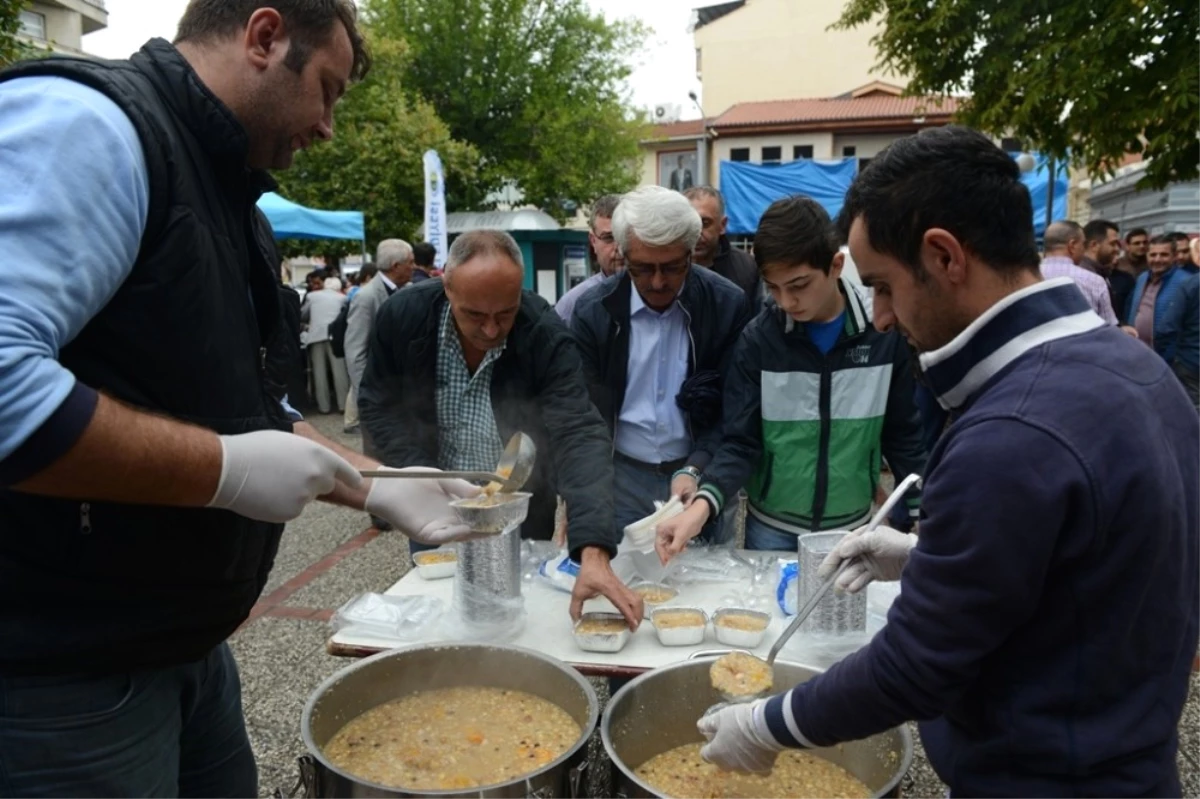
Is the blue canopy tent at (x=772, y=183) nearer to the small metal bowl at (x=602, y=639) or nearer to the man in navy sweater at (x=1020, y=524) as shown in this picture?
the small metal bowl at (x=602, y=639)

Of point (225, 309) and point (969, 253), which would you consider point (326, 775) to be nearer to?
point (225, 309)

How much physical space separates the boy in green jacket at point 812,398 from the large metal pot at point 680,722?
29.1 inches

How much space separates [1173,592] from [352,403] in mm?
8473

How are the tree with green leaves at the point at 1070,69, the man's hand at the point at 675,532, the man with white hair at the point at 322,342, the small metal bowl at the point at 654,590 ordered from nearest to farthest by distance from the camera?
the small metal bowl at the point at 654,590, the man's hand at the point at 675,532, the tree with green leaves at the point at 1070,69, the man with white hair at the point at 322,342

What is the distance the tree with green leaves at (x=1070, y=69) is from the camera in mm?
5723

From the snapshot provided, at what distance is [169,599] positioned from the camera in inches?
48.8

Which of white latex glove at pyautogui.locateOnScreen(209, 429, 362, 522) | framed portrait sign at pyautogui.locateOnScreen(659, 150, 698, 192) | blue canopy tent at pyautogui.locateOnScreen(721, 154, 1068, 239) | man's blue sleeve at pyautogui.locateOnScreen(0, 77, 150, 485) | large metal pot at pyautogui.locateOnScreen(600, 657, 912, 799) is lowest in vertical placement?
large metal pot at pyautogui.locateOnScreen(600, 657, 912, 799)

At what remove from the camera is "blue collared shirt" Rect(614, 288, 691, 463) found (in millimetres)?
3082

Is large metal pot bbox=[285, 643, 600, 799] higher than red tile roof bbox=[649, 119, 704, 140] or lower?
lower

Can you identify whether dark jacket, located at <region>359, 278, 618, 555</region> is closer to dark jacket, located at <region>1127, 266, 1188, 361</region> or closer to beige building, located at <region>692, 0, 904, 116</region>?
dark jacket, located at <region>1127, 266, 1188, 361</region>

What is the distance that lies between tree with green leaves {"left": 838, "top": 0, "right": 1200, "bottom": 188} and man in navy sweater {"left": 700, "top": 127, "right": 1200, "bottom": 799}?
18.7 ft

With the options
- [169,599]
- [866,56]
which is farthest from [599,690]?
[866,56]

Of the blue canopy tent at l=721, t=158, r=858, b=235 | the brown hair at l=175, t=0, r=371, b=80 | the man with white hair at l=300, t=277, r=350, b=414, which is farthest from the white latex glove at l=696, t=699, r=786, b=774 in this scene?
the blue canopy tent at l=721, t=158, r=858, b=235

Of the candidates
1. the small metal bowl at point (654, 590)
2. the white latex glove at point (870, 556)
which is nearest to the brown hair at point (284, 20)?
the white latex glove at point (870, 556)
